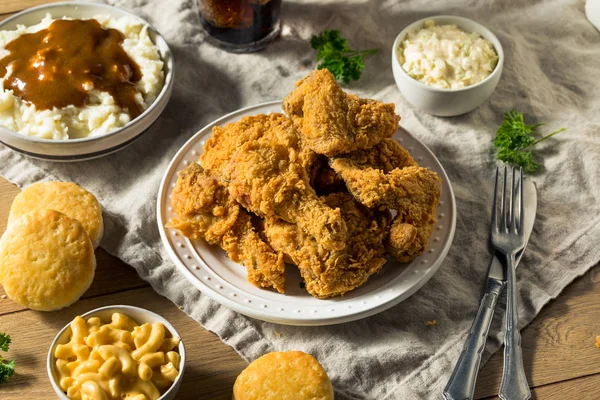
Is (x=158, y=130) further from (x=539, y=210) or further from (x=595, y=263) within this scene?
(x=595, y=263)

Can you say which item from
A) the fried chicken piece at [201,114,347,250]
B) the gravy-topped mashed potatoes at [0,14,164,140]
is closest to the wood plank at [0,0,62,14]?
the gravy-topped mashed potatoes at [0,14,164,140]

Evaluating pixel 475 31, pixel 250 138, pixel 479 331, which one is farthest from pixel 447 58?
pixel 479 331

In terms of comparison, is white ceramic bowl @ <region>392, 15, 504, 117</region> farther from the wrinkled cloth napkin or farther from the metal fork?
the metal fork

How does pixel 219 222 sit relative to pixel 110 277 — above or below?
above

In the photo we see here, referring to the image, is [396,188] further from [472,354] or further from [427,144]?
[427,144]

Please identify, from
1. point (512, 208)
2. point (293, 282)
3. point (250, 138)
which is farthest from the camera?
point (512, 208)

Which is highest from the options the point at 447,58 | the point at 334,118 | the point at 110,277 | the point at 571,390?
the point at 334,118
